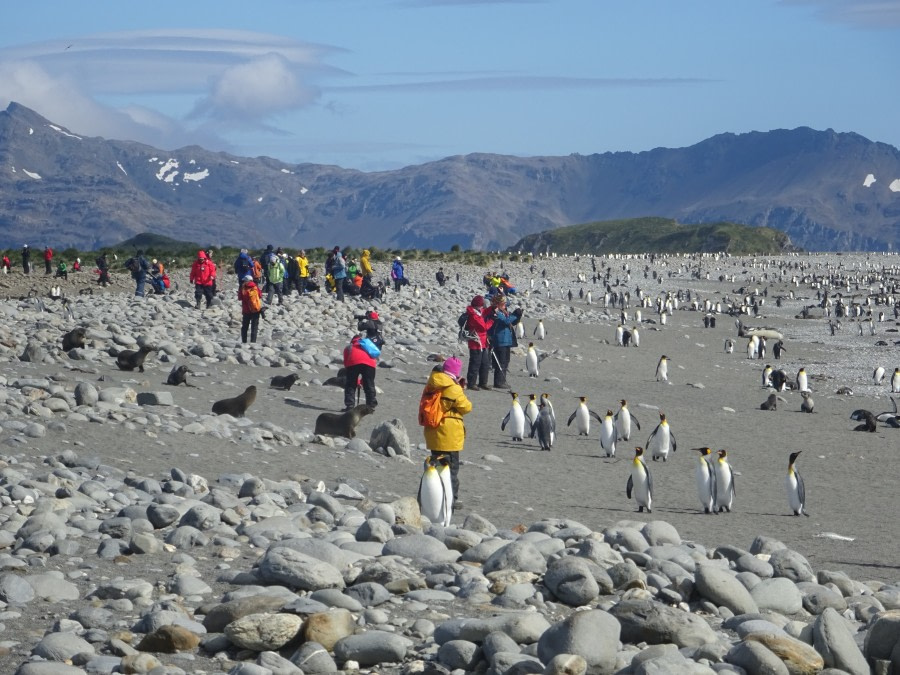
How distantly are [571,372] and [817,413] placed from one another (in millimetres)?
4766

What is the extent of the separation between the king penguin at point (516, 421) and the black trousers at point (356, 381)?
5.11ft

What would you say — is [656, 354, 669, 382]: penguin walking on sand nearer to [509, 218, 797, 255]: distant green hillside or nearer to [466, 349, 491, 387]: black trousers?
[466, 349, 491, 387]: black trousers

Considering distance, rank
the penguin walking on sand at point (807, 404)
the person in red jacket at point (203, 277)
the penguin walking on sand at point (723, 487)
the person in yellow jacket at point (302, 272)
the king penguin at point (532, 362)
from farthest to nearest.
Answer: the person in yellow jacket at point (302, 272) → the person in red jacket at point (203, 277) → the king penguin at point (532, 362) → the penguin walking on sand at point (807, 404) → the penguin walking on sand at point (723, 487)

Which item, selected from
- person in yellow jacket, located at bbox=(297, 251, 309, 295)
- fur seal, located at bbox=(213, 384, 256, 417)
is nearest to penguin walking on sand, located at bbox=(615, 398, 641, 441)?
fur seal, located at bbox=(213, 384, 256, 417)

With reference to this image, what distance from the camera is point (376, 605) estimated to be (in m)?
5.74

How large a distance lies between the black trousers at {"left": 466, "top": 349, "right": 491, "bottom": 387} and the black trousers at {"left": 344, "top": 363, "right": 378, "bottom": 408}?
331 cm

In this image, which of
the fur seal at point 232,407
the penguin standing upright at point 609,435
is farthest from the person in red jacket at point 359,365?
the penguin standing upright at point 609,435

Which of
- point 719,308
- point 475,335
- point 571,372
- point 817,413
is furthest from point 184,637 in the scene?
point 719,308

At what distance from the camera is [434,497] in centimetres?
852

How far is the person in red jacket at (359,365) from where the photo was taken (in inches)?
525

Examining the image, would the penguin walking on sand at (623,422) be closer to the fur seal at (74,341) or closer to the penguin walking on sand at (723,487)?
the penguin walking on sand at (723,487)

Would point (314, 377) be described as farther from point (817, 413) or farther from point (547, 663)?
point (547, 663)

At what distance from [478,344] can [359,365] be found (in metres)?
3.46

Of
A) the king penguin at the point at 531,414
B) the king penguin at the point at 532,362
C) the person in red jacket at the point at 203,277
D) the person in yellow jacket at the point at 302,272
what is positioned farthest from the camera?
the person in yellow jacket at the point at 302,272
